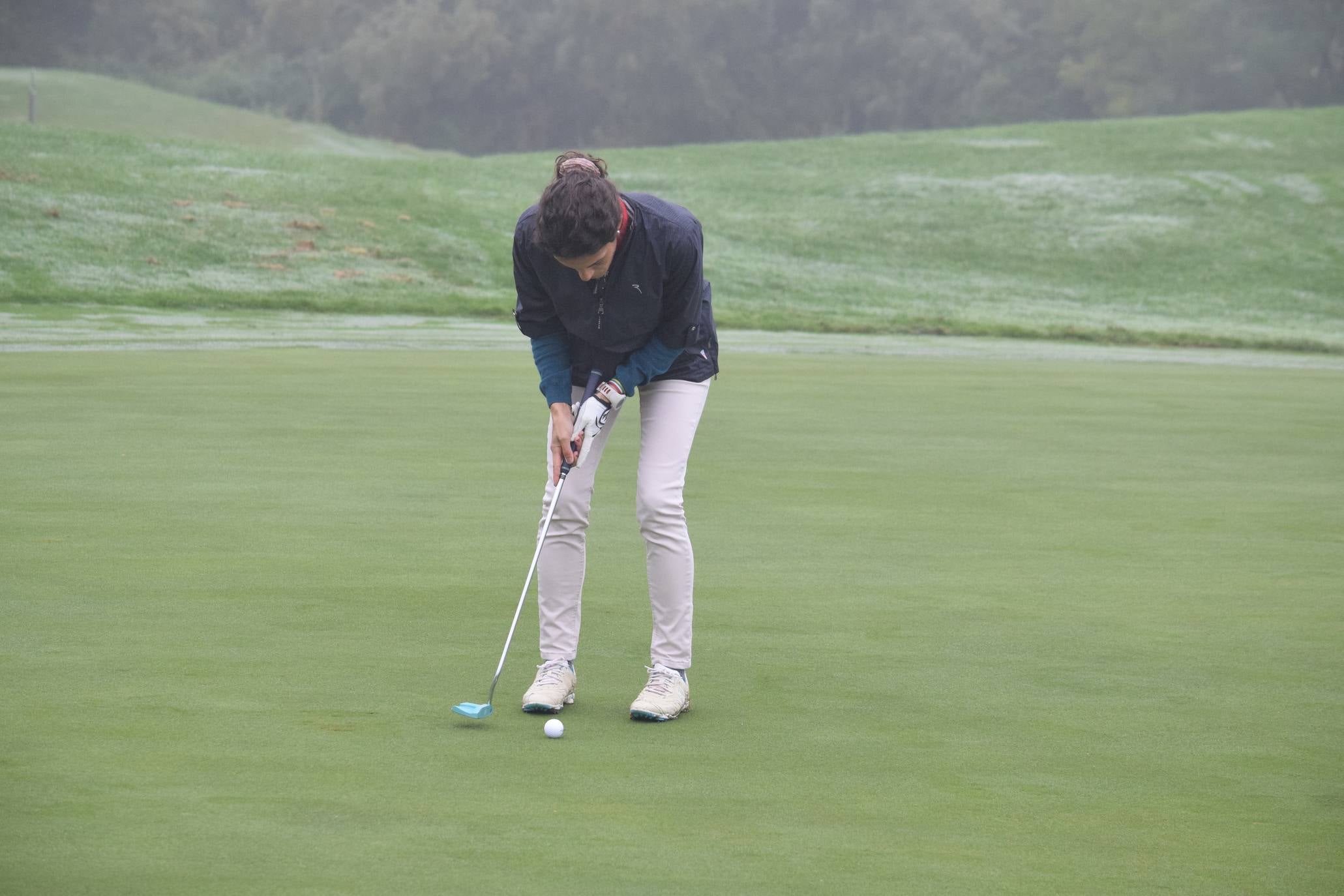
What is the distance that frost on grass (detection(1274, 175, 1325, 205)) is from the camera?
129 ft

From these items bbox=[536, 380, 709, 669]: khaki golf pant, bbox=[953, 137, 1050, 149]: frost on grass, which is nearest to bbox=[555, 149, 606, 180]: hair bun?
bbox=[536, 380, 709, 669]: khaki golf pant

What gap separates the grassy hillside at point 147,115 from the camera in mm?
56719

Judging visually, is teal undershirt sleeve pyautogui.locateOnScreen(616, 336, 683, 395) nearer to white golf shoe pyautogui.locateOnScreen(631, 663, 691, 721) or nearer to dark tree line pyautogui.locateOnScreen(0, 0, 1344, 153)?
white golf shoe pyautogui.locateOnScreen(631, 663, 691, 721)

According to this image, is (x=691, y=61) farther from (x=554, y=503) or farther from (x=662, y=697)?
(x=662, y=697)

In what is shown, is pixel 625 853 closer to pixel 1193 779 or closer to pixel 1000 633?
pixel 1193 779

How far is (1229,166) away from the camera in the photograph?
42281 millimetres

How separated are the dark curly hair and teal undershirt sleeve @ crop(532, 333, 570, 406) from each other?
0.54 m

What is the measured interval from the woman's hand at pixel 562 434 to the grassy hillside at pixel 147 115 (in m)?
51.6

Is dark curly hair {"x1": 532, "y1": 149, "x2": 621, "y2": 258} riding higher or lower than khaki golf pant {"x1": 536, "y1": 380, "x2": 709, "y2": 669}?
higher

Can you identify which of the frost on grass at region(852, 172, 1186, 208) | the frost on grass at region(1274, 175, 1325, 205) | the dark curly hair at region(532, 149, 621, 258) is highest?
the dark curly hair at region(532, 149, 621, 258)

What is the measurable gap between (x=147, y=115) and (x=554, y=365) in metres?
57.1

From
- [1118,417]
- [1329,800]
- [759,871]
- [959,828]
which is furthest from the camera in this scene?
[1118,417]

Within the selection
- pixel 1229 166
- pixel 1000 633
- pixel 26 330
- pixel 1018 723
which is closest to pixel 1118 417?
pixel 1000 633

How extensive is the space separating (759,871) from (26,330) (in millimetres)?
17215
